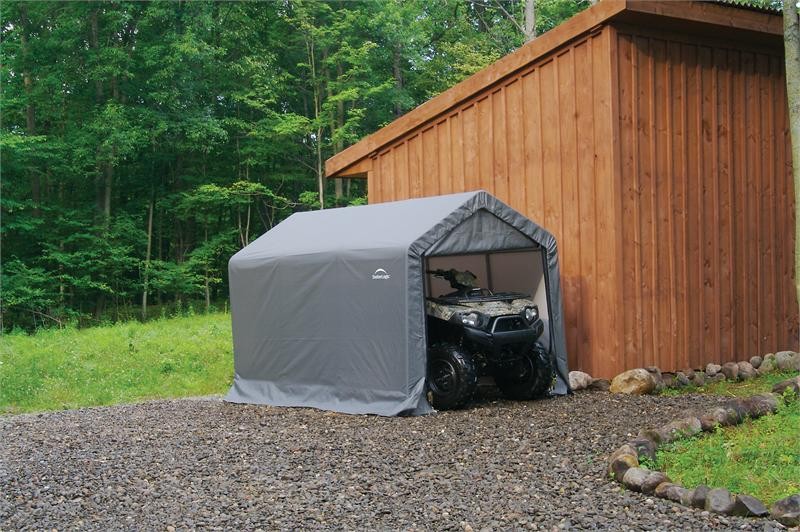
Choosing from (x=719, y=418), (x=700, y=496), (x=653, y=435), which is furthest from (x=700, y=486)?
(x=719, y=418)

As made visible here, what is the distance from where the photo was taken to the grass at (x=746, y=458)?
4.68 meters

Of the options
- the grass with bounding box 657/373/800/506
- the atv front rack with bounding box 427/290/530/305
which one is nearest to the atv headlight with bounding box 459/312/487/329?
the atv front rack with bounding box 427/290/530/305

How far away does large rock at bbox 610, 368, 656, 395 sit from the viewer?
8344 mm

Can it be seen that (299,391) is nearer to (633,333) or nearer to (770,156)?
(633,333)

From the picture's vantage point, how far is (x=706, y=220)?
953cm

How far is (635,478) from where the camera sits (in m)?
4.79

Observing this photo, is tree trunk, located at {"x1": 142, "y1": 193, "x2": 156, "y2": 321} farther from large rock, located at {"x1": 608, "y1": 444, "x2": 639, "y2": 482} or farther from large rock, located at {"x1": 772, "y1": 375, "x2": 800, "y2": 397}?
large rock, located at {"x1": 608, "y1": 444, "x2": 639, "y2": 482}

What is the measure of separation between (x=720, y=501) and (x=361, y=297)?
4.18 m

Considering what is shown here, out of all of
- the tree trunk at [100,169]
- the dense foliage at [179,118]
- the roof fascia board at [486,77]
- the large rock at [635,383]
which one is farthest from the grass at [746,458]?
the tree trunk at [100,169]

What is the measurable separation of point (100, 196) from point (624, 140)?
17631mm

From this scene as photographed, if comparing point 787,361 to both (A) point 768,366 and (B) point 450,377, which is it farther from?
(B) point 450,377

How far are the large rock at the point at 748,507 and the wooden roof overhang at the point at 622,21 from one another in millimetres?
5482

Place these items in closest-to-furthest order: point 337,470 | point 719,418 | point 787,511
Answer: point 787,511, point 337,470, point 719,418

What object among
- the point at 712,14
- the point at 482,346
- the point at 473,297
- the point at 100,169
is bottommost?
the point at 482,346
